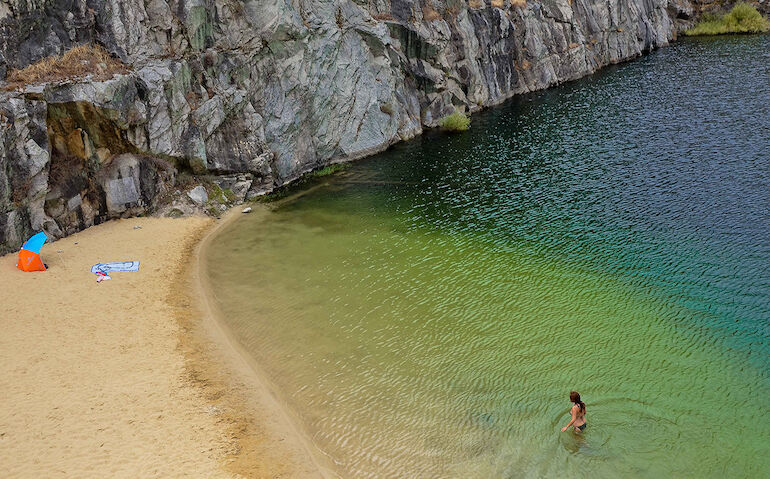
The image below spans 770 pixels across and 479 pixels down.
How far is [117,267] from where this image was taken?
27.8m

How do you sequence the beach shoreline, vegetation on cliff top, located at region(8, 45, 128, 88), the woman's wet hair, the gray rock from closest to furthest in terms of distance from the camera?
the beach shoreline
the woman's wet hair
vegetation on cliff top, located at region(8, 45, 128, 88)
the gray rock

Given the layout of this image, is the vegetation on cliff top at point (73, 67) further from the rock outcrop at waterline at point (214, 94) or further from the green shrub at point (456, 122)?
the green shrub at point (456, 122)

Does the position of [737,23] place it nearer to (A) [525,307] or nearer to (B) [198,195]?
(A) [525,307]

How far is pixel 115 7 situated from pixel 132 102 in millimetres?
7006

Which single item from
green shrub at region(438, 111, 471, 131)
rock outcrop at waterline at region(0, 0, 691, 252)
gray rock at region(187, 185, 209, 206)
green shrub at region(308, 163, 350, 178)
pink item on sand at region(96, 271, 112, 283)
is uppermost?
rock outcrop at waterline at region(0, 0, 691, 252)

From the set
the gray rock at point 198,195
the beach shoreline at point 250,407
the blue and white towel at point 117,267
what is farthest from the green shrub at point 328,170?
the beach shoreline at point 250,407

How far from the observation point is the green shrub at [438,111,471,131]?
56.1 m

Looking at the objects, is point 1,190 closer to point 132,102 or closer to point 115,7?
point 132,102

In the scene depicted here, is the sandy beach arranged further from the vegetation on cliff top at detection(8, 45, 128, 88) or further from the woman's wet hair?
the vegetation on cliff top at detection(8, 45, 128, 88)

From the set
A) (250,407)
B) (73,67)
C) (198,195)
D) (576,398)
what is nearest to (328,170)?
(198,195)

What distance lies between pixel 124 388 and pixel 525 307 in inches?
662

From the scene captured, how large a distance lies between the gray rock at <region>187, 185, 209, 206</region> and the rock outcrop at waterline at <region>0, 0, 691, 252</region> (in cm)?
157

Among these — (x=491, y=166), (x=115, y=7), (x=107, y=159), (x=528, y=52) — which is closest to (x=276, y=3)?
(x=115, y=7)

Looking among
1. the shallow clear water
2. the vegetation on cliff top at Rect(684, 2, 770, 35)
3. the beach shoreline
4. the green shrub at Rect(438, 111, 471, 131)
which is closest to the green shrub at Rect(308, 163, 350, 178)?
the shallow clear water
